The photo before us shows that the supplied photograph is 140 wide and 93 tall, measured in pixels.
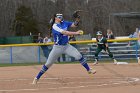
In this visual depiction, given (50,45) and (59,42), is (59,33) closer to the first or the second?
(59,42)

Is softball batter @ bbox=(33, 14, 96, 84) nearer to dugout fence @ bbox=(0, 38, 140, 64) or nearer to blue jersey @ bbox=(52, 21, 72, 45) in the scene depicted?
blue jersey @ bbox=(52, 21, 72, 45)

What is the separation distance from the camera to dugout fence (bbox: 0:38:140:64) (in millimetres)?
25094

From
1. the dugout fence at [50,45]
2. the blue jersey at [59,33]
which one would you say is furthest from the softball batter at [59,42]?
the dugout fence at [50,45]

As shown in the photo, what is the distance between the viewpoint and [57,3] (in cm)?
6141

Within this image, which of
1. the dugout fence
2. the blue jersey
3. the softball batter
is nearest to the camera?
the blue jersey

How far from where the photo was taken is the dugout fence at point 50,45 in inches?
988

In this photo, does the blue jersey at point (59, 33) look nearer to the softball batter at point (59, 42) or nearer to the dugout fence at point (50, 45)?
the softball batter at point (59, 42)

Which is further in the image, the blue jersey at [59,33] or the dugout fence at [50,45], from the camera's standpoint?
the dugout fence at [50,45]

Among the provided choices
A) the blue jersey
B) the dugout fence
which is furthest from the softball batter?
the dugout fence

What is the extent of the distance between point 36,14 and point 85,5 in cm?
704

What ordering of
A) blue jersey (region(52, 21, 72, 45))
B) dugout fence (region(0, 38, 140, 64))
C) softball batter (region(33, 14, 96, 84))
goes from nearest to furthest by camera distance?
1. blue jersey (region(52, 21, 72, 45))
2. softball batter (region(33, 14, 96, 84))
3. dugout fence (region(0, 38, 140, 64))

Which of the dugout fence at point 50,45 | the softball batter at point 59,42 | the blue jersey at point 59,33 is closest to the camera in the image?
the blue jersey at point 59,33

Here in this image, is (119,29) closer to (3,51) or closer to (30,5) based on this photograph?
(30,5)

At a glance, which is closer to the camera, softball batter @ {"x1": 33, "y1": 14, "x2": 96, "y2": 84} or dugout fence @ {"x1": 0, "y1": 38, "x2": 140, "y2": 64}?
softball batter @ {"x1": 33, "y1": 14, "x2": 96, "y2": 84}
